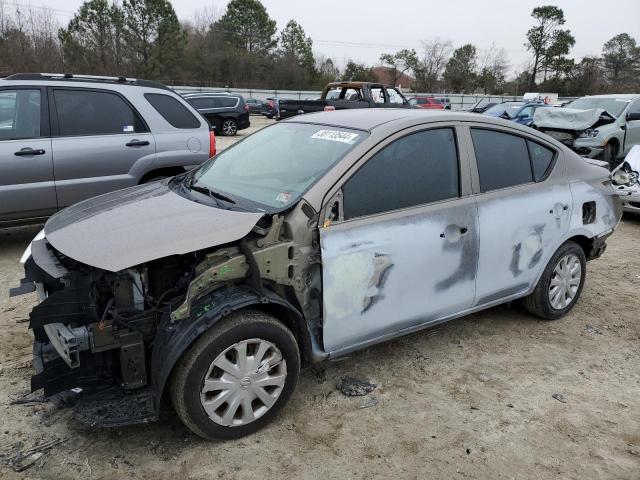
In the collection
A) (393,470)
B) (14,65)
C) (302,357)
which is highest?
(14,65)

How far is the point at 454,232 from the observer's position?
10.8ft

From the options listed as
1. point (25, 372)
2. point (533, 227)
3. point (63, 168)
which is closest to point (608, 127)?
point (533, 227)

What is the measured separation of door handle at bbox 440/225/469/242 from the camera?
3.27 meters

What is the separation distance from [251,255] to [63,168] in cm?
372

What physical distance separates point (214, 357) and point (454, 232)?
5.55 ft

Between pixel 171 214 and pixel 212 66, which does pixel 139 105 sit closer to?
pixel 171 214

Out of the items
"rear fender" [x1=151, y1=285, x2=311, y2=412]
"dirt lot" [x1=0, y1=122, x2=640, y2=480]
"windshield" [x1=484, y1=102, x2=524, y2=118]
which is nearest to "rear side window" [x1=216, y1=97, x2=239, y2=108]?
"windshield" [x1=484, y1=102, x2=524, y2=118]

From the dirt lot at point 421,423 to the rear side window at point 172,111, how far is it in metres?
2.91

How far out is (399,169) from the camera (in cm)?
319

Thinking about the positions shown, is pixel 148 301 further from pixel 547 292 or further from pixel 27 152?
pixel 27 152

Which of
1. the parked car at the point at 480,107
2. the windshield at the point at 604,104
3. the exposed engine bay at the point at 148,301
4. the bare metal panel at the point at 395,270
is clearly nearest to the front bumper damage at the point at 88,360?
the exposed engine bay at the point at 148,301

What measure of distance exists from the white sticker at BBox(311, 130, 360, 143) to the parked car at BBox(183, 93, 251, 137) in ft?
61.8

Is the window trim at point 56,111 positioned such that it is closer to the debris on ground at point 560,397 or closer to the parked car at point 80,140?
the parked car at point 80,140

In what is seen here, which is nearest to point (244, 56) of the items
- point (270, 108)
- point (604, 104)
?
point (270, 108)
